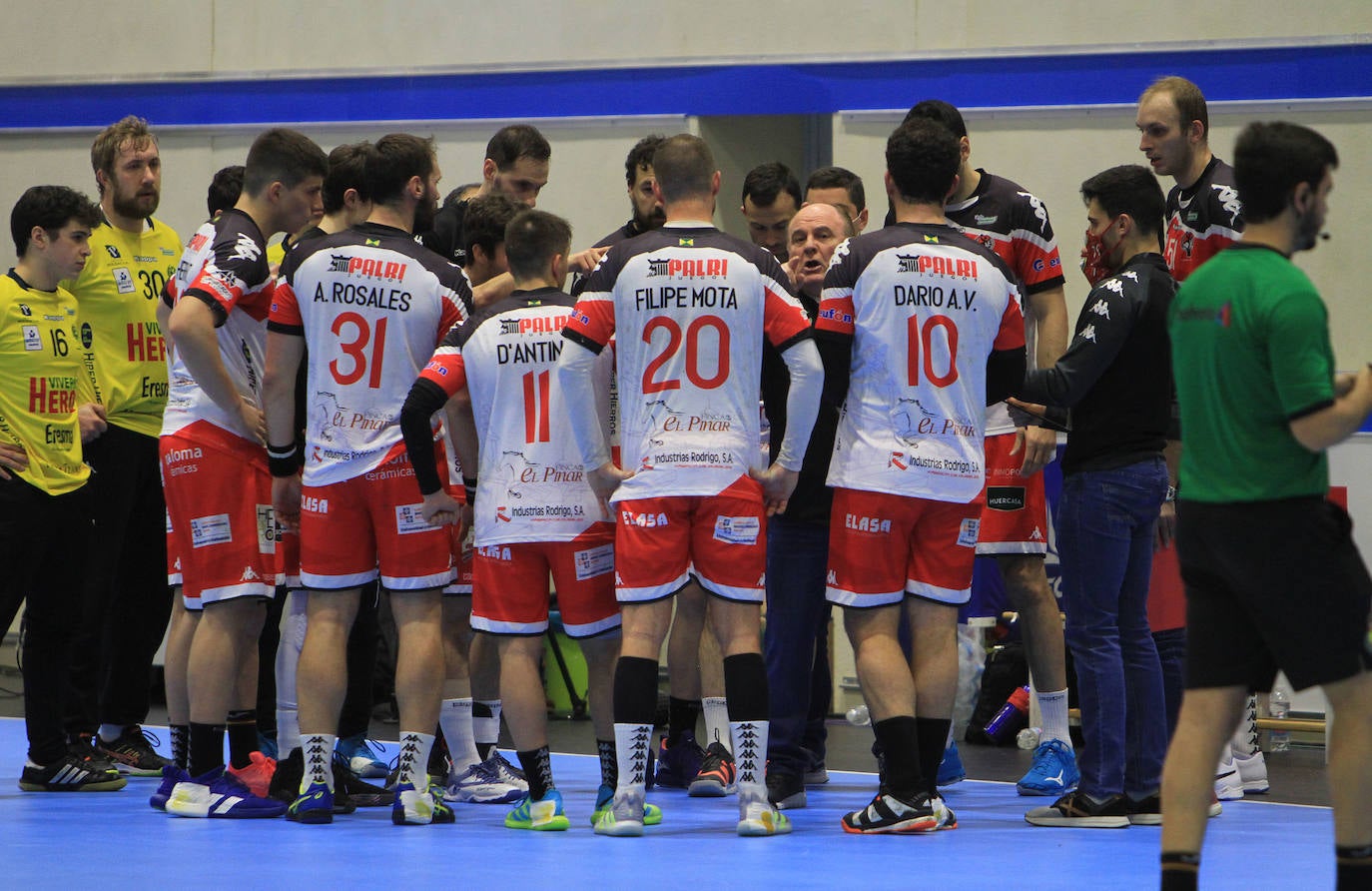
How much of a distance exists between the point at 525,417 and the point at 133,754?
2476 millimetres

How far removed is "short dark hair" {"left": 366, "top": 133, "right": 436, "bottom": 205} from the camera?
506 cm

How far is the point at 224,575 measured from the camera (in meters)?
5.16

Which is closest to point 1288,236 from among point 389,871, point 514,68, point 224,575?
point 389,871

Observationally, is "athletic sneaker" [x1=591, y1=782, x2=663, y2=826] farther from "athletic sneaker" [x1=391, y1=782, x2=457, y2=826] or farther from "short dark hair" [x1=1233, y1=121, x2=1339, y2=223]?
"short dark hair" [x1=1233, y1=121, x2=1339, y2=223]

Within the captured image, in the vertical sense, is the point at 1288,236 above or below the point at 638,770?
above

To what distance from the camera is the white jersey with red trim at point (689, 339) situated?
4762mm

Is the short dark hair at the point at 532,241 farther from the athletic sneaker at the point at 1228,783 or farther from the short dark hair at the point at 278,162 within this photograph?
the athletic sneaker at the point at 1228,783

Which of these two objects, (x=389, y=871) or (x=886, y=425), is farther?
(x=886, y=425)

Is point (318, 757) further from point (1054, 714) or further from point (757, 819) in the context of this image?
point (1054, 714)

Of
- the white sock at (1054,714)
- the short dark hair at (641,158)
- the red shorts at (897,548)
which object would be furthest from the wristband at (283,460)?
the white sock at (1054,714)

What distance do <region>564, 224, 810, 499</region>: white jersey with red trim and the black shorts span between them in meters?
1.71

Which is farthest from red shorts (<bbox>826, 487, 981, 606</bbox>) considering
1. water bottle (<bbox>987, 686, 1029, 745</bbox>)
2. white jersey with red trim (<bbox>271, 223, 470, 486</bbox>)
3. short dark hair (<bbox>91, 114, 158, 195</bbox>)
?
short dark hair (<bbox>91, 114, 158, 195</bbox>)

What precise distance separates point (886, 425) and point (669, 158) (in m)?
1.03

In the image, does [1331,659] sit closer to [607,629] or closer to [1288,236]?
[1288,236]
